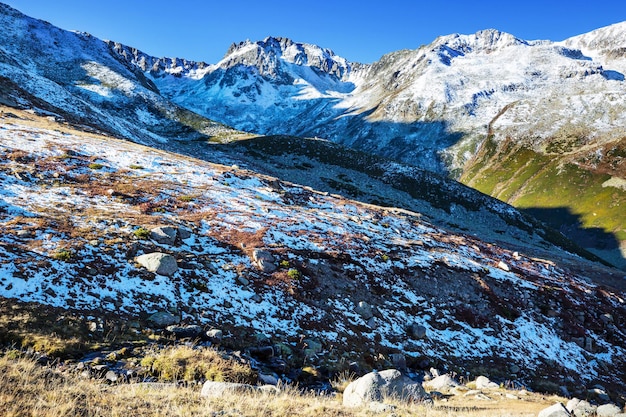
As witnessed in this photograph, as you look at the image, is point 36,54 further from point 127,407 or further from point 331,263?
point 127,407

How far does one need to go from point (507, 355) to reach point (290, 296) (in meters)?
13.6

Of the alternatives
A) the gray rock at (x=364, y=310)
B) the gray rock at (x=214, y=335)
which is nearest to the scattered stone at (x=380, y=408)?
the gray rock at (x=214, y=335)

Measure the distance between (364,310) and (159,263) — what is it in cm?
1156

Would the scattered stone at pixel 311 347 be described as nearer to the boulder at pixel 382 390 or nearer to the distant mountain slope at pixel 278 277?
the distant mountain slope at pixel 278 277

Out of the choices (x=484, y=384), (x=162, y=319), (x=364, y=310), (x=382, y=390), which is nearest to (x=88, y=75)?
(x=162, y=319)

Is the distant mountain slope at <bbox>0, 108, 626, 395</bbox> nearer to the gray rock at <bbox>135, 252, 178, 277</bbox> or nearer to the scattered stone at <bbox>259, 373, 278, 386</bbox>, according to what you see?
the gray rock at <bbox>135, 252, 178, 277</bbox>

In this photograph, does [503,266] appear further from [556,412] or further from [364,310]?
[556,412]

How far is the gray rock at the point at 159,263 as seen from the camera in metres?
18.4

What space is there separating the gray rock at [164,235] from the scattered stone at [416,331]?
14922 mm

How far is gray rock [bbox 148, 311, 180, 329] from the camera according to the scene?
15.4 meters

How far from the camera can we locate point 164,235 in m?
21.7

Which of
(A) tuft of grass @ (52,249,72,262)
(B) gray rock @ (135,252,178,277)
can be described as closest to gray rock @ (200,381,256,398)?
(B) gray rock @ (135,252,178,277)

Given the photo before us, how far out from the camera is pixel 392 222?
1551 inches

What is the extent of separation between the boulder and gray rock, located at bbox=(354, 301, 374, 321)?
8.14 meters
